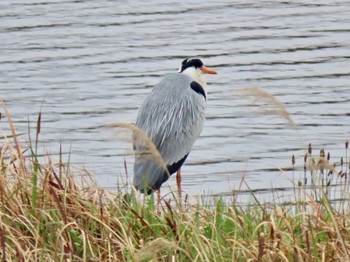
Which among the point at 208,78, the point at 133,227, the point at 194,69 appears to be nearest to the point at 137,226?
the point at 133,227

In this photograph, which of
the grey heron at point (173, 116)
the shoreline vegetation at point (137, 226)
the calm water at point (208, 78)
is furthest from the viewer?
the calm water at point (208, 78)

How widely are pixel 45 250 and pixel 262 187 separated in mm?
4426

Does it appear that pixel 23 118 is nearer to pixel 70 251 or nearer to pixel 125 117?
pixel 125 117

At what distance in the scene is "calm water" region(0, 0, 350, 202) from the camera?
10.9 metres

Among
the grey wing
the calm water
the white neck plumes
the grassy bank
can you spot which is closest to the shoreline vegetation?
the grassy bank

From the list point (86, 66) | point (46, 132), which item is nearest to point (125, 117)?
point (46, 132)

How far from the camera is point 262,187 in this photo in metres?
9.73

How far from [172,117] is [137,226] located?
2946 mm

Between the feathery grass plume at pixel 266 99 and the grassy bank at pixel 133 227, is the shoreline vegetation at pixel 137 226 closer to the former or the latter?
the grassy bank at pixel 133 227

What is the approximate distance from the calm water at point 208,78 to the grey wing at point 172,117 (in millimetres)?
457

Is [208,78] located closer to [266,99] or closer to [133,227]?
[133,227]

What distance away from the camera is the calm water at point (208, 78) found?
35.6 ft

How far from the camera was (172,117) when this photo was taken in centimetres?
884

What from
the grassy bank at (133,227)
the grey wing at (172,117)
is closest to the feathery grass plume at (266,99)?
the grassy bank at (133,227)
